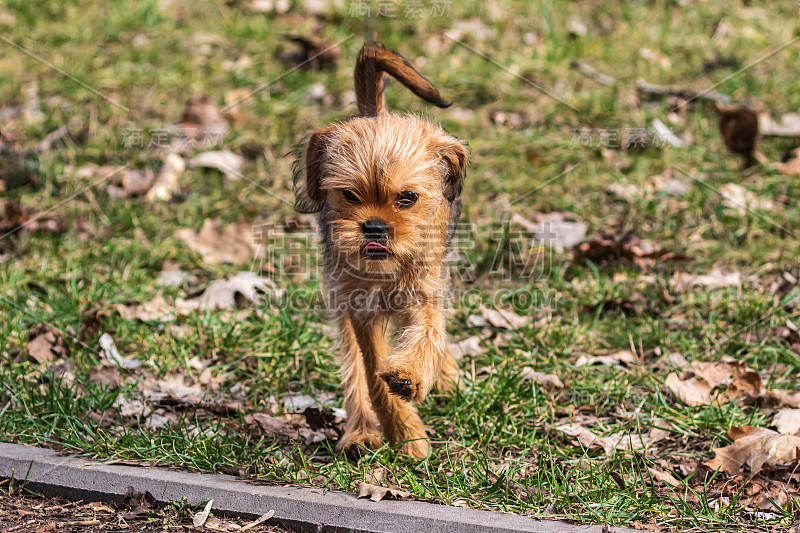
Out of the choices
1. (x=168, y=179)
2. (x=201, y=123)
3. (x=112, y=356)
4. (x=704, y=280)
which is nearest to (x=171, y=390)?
(x=112, y=356)

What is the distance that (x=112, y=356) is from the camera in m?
4.43

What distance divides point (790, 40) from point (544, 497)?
5.99 meters

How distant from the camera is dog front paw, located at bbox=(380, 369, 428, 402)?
3145 millimetres

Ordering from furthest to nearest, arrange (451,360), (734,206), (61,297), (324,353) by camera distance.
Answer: (734,206)
(61,297)
(324,353)
(451,360)

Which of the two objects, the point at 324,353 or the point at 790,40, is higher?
the point at 790,40

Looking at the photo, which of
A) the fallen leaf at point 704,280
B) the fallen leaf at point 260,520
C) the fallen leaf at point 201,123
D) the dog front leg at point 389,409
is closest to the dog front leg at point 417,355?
the dog front leg at point 389,409

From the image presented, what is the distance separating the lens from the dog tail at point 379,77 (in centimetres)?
387

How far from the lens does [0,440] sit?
11.9ft

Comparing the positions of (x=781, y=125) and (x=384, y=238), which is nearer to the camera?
(x=384, y=238)

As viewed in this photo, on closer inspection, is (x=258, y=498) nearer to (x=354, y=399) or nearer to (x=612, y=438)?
(x=354, y=399)

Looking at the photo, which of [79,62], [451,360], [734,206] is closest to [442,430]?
[451,360]

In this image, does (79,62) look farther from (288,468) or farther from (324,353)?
(288,468)

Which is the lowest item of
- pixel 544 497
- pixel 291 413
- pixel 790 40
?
pixel 291 413

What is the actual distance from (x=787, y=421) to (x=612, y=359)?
0.94 metres
